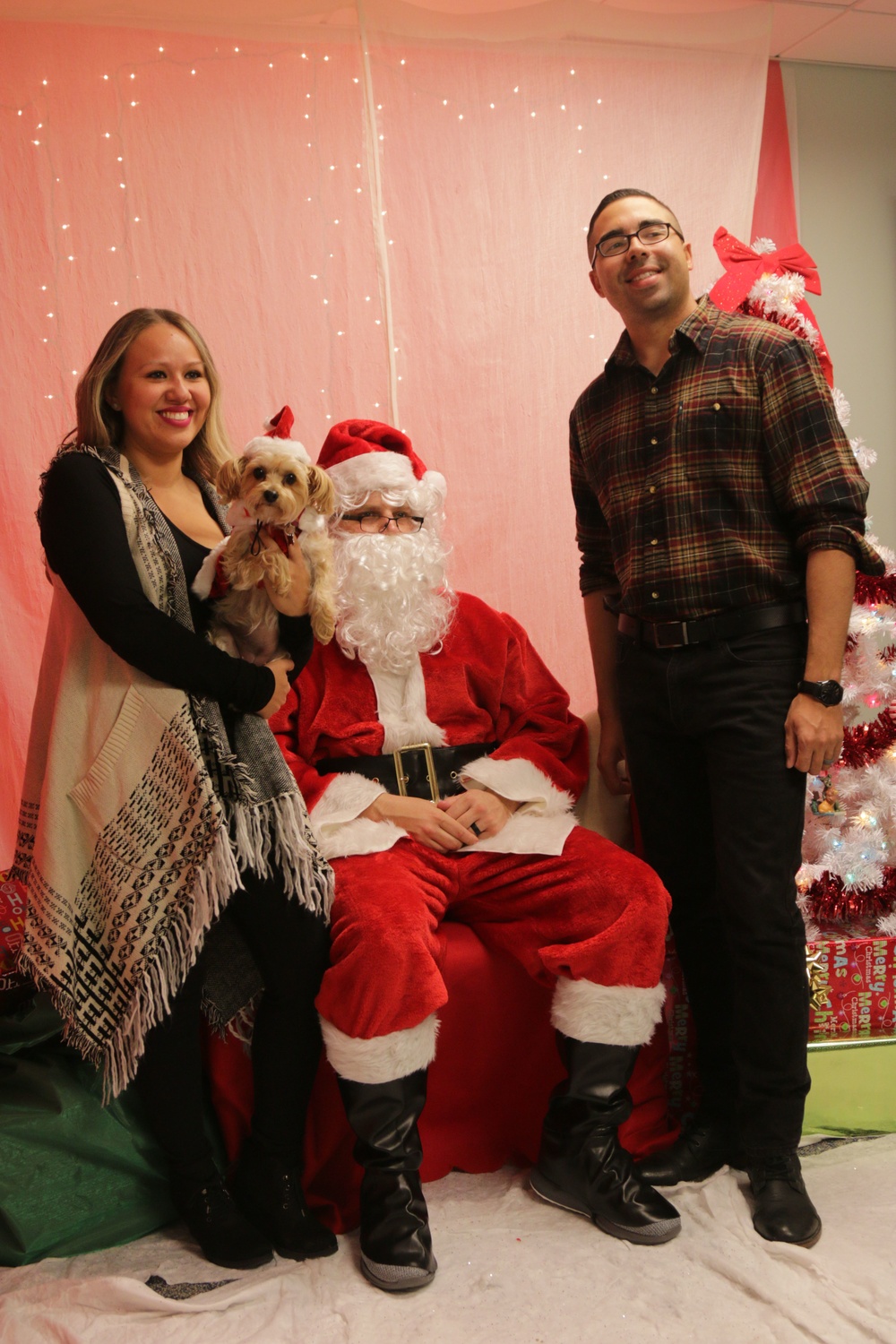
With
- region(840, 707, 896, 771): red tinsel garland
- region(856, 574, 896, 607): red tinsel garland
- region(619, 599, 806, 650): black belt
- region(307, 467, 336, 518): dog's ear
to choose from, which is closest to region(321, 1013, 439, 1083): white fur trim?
region(619, 599, 806, 650): black belt

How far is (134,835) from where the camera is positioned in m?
1.89

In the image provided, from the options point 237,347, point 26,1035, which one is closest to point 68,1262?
point 26,1035

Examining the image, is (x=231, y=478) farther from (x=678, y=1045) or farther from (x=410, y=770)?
(x=678, y=1045)

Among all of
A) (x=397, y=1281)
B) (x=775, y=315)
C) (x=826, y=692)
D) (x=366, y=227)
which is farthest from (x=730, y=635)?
(x=366, y=227)

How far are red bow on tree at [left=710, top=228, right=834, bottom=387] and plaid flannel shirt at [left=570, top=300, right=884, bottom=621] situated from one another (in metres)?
0.54

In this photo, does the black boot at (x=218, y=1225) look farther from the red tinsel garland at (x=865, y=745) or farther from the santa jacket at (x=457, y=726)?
the red tinsel garland at (x=865, y=745)

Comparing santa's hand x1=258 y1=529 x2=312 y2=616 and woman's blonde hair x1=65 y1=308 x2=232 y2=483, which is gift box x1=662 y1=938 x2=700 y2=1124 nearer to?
santa's hand x1=258 y1=529 x2=312 y2=616

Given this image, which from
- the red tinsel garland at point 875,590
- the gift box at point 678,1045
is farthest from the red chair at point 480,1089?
the red tinsel garland at point 875,590

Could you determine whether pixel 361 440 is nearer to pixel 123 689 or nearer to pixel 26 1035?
pixel 123 689

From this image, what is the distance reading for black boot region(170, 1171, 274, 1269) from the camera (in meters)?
1.88

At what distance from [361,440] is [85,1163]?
5.44ft

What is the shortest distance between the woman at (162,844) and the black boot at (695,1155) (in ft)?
2.18

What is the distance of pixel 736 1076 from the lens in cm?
218

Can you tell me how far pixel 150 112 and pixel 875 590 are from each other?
8.07 feet
